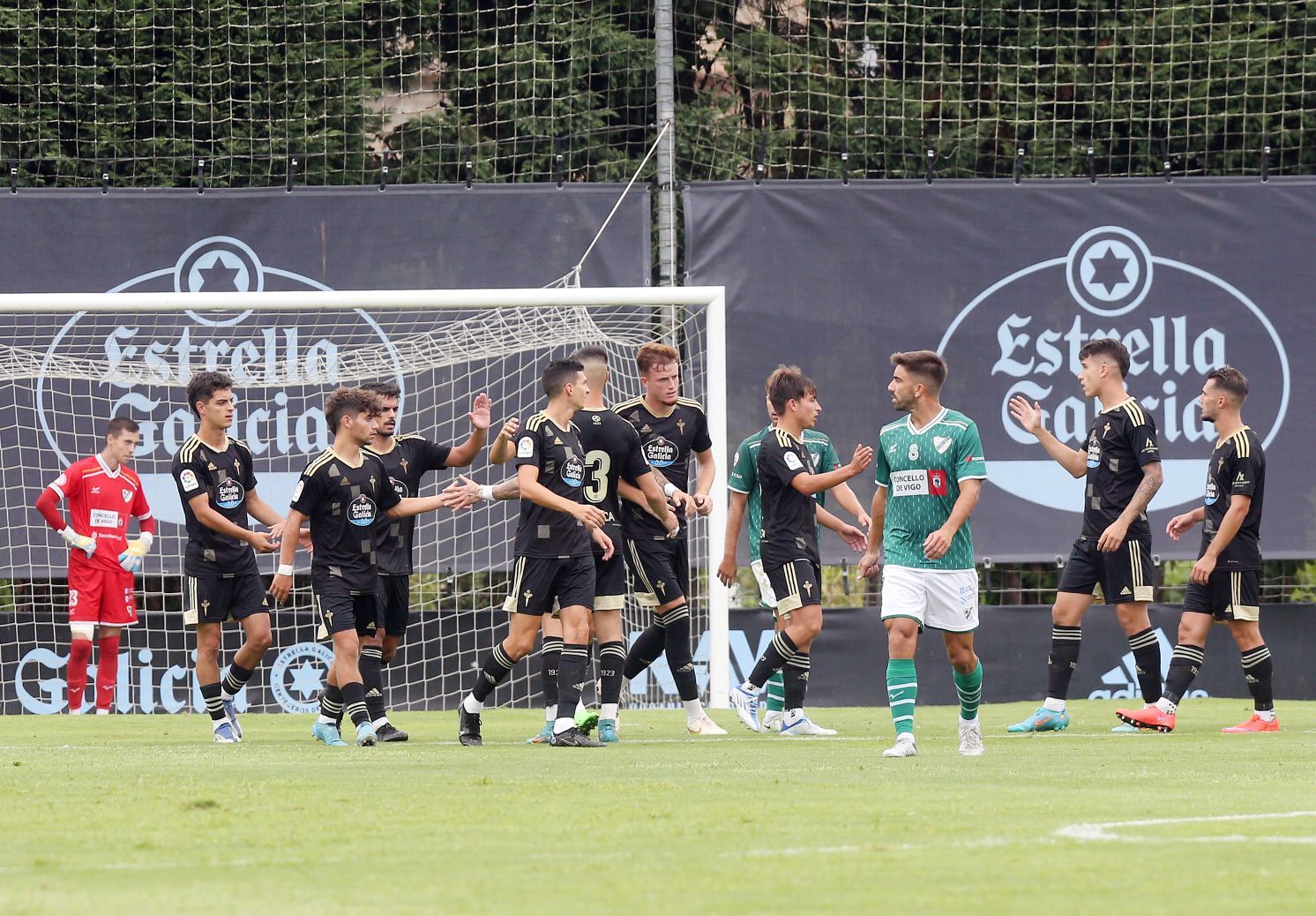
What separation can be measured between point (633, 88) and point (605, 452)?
7.31 metres

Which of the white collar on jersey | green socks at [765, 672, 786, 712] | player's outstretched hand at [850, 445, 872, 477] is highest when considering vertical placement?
the white collar on jersey

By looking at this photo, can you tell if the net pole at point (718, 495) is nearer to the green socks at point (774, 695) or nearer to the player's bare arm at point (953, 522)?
the green socks at point (774, 695)

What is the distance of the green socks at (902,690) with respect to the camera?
8.05 metres

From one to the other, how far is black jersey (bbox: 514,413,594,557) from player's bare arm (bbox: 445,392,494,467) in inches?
16.0

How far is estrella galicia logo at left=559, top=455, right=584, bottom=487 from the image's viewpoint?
29.5ft

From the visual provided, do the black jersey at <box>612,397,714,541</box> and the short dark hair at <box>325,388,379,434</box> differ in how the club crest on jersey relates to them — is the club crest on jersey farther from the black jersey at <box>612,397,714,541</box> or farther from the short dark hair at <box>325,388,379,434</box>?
the black jersey at <box>612,397,714,541</box>

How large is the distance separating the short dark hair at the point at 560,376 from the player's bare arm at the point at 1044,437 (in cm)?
235

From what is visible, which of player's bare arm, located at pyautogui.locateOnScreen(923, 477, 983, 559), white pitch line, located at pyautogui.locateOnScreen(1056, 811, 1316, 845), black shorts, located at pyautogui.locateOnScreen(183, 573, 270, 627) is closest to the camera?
white pitch line, located at pyautogui.locateOnScreen(1056, 811, 1316, 845)

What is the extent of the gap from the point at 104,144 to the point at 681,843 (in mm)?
12378

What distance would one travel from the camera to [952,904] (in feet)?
13.2

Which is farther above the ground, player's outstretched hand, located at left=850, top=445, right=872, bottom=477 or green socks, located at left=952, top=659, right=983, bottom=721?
player's outstretched hand, located at left=850, top=445, right=872, bottom=477

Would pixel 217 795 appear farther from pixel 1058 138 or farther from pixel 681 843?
pixel 1058 138

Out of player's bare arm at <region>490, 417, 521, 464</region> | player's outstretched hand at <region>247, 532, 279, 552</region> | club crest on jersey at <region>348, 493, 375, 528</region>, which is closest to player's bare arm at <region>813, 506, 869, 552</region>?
player's bare arm at <region>490, 417, 521, 464</region>

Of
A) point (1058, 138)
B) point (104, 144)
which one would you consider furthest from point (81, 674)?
point (1058, 138)
